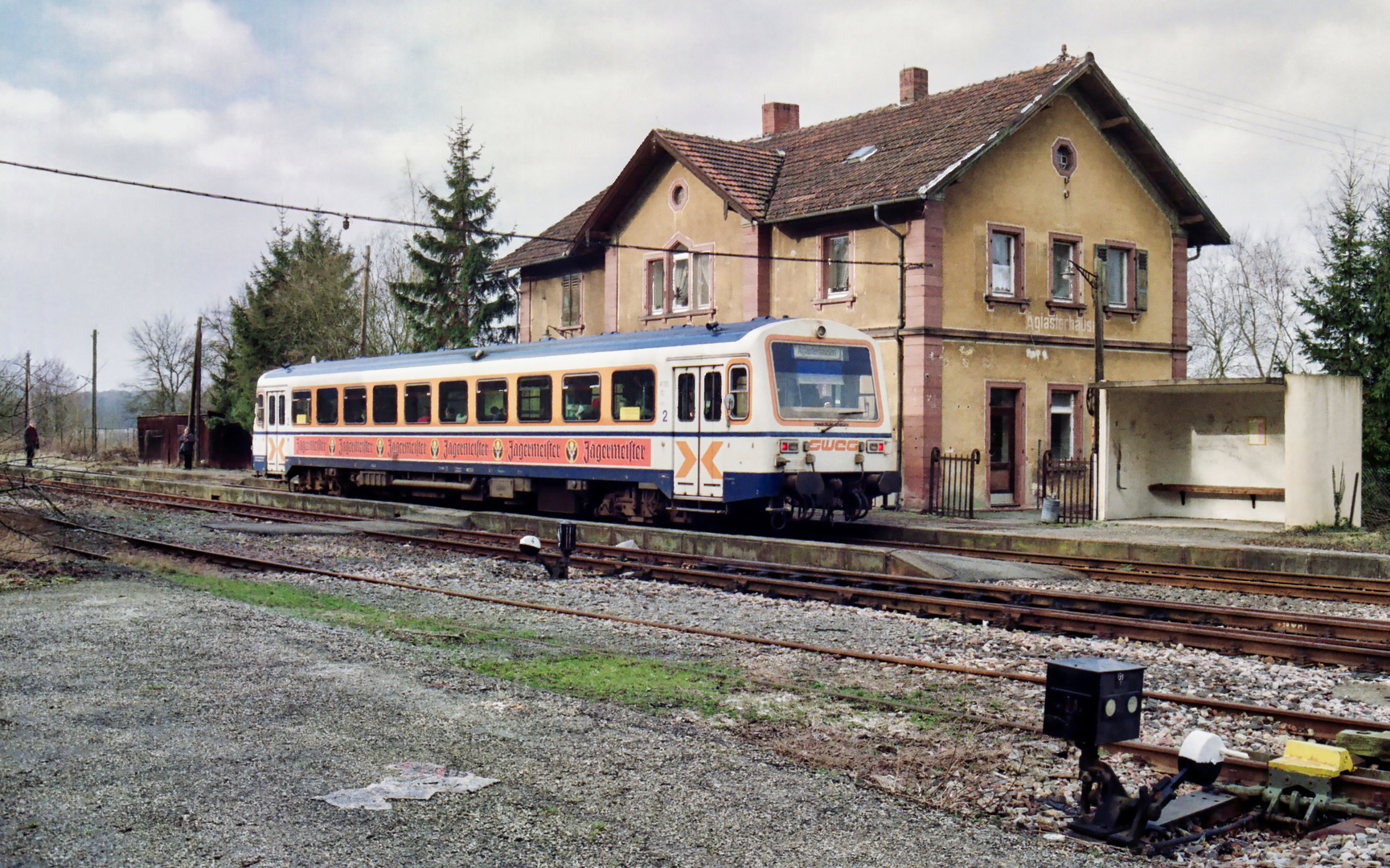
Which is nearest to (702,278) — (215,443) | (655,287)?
(655,287)

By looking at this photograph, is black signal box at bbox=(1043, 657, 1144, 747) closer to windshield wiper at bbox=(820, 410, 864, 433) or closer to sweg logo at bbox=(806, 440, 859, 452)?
sweg logo at bbox=(806, 440, 859, 452)

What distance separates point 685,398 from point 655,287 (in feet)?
42.5

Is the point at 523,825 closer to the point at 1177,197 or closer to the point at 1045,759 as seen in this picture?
the point at 1045,759

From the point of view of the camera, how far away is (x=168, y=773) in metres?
6.05

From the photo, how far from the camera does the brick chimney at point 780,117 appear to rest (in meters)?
34.5

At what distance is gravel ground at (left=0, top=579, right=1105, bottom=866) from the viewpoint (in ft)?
16.8

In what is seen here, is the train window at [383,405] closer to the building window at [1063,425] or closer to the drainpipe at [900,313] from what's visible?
the drainpipe at [900,313]

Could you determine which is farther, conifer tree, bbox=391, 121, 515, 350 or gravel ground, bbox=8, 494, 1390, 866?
conifer tree, bbox=391, 121, 515, 350

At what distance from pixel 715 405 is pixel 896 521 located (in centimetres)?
539

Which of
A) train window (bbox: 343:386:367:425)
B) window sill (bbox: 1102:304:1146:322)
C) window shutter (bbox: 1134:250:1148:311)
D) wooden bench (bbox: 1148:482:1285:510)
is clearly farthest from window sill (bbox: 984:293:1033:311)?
train window (bbox: 343:386:367:425)

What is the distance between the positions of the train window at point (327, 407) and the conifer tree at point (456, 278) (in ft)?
56.2

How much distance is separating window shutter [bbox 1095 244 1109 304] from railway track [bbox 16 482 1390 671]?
11.6 meters

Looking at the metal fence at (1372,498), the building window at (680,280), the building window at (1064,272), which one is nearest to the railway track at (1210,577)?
the metal fence at (1372,498)

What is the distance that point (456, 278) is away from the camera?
45656mm
